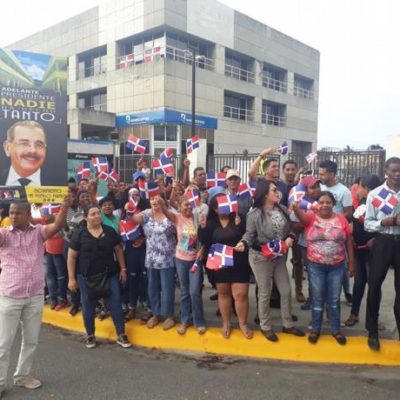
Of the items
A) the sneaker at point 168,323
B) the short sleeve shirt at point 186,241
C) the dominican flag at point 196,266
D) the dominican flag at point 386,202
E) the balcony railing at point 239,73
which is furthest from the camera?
the balcony railing at point 239,73

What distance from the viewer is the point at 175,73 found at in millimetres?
31516

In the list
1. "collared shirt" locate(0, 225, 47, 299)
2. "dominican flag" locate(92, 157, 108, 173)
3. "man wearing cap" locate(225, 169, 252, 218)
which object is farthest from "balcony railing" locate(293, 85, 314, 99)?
"collared shirt" locate(0, 225, 47, 299)

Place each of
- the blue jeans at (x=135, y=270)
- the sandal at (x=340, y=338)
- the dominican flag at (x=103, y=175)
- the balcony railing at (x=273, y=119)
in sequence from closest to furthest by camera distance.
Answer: the sandal at (x=340, y=338)
the blue jeans at (x=135, y=270)
the dominican flag at (x=103, y=175)
the balcony railing at (x=273, y=119)

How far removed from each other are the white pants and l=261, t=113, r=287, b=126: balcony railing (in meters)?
38.8

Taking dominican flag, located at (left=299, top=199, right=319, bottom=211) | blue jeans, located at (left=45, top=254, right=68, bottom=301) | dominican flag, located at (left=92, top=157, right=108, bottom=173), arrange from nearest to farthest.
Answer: dominican flag, located at (left=299, top=199, right=319, bottom=211), blue jeans, located at (left=45, top=254, right=68, bottom=301), dominican flag, located at (left=92, top=157, right=108, bottom=173)

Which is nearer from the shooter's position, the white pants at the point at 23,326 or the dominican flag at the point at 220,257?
the white pants at the point at 23,326

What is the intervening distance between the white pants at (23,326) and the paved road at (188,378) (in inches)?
9.0

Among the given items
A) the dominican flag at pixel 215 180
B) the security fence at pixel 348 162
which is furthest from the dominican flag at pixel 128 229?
the security fence at pixel 348 162

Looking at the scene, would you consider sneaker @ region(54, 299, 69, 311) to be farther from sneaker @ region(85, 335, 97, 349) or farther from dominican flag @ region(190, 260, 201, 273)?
dominican flag @ region(190, 260, 201, 273)

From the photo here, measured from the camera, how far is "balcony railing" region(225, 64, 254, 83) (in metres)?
37.1

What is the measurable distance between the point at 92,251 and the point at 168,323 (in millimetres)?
1334

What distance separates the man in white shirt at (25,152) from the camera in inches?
323

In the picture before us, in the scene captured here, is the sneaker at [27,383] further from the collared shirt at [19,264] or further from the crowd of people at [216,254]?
the collared shirt at [19,264]

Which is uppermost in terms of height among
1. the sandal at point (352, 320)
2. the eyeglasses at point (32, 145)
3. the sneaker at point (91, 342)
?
the eyeglasses at point (32, 145)
